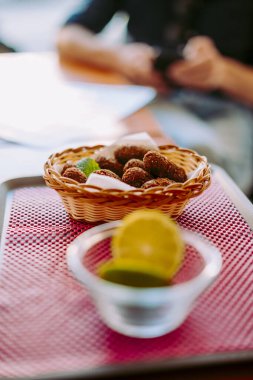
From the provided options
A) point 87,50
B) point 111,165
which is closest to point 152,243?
point 111,165

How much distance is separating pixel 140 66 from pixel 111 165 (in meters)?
0.90

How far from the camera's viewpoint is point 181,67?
153cm

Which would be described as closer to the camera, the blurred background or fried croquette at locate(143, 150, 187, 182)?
fried croquette at locate(143, 150, 187, 182)

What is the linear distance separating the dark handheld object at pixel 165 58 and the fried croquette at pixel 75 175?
35.7 inches

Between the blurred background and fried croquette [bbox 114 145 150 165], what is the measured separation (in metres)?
2.05

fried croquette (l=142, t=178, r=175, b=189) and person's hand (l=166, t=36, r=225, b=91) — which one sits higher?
fried croquette (l=142, t=178, r=175, b=189)

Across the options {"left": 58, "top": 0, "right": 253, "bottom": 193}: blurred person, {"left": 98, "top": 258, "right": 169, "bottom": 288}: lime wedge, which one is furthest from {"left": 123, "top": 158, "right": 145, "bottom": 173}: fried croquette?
{"left": 58, "top": 0, "right": 253, "bottom": 193}: blurred person

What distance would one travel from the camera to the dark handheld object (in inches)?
59.7

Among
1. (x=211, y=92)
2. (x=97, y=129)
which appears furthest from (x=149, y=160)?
(x=211, y=92)

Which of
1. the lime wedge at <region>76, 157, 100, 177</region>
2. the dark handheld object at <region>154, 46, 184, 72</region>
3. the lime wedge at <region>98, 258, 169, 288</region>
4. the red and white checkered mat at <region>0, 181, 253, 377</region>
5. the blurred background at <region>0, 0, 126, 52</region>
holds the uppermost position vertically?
the lime wedge at <region>98, 258, 169, 288</region>

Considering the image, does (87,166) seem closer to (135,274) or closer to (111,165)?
(111,165)

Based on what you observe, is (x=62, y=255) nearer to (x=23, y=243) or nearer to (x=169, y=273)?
(x=23, y=243)

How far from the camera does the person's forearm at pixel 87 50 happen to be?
168 cm

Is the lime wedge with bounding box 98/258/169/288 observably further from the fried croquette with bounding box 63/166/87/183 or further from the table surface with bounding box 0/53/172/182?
the table surface with bounding box 0/53/172/182
